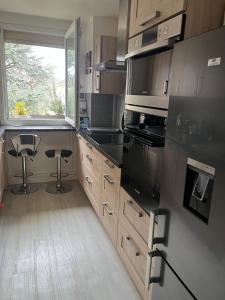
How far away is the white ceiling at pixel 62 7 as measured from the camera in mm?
2840

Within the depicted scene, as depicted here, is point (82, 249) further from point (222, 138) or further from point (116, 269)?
point (222, 138)

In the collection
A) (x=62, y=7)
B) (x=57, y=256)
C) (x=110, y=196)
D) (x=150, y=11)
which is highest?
(x=62, y=7)

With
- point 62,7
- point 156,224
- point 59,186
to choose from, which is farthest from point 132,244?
point 62,7

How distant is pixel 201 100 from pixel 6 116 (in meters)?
3.59

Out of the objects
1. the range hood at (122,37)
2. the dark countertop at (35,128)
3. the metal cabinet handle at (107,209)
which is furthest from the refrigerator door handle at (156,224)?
the dark countertop at (35,128)

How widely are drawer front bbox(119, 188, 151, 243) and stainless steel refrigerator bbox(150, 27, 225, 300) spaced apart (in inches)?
14.5

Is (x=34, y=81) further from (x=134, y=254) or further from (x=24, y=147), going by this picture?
(x=134, y=254)

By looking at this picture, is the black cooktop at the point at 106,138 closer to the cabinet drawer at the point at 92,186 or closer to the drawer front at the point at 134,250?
the cabinet drawer at the point at 92,186

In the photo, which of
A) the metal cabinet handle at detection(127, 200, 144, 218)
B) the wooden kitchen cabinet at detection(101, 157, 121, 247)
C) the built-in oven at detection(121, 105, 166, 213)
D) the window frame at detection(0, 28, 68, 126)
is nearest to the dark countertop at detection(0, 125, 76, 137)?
the window frame at detection(0, 28, 68, 126)

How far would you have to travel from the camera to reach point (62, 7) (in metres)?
3.05

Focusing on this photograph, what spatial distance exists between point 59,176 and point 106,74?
1690 mm

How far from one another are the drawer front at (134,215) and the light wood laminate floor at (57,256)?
1.66 feet

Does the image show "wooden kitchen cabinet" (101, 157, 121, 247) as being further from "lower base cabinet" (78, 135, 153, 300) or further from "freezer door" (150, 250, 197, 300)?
"freezer door" (150, 250, 197, 300)

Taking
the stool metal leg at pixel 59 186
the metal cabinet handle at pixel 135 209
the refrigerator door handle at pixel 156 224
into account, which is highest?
the refrigerator door handle at pixel 156 224
